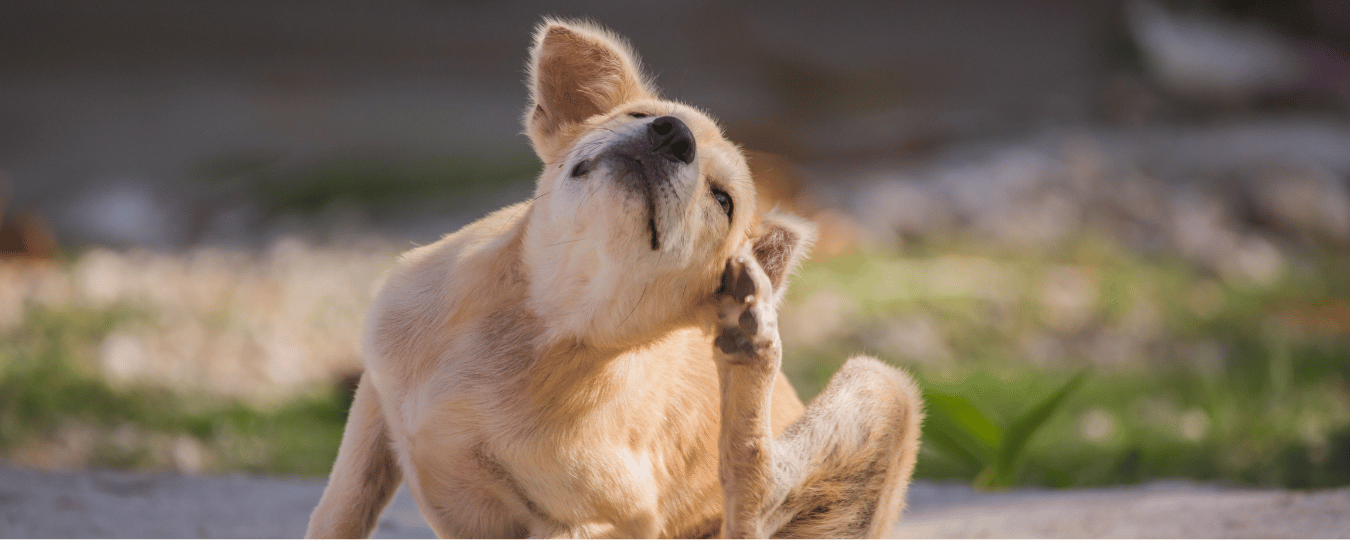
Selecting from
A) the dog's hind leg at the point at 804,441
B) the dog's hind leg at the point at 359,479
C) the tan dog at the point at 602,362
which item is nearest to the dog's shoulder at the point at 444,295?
the tan dog at the point at 602,362

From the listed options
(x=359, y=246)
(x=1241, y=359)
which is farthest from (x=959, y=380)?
(x=359, y=246)

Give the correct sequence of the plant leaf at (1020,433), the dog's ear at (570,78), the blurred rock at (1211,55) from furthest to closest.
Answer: the blurred rock at (1211,55) < the plant leaf at (1020,433) < the dog's ear at (570,78)

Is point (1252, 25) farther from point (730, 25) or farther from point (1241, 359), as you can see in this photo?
point (1241, 359)

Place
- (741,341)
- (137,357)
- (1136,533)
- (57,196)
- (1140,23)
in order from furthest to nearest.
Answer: (1140,23), (57,196), (137,357), (1136,533), (741,341)

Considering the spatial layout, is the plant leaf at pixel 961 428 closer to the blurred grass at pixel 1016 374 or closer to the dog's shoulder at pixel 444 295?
the blurred grass at pixel 1016 374

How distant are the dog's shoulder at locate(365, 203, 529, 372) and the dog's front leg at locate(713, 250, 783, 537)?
505 mm

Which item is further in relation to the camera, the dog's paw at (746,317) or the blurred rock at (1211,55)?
the blurred rock at (1211,55)

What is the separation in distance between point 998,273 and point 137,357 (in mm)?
5671

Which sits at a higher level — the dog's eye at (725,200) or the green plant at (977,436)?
the dog's eye at (725,200)

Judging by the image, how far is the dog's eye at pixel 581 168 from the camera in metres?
2.00

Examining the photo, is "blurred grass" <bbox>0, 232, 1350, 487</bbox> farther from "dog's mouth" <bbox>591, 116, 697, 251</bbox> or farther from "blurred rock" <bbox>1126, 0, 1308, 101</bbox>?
"blurred rock" <bbox>1126, 0, 1308, 101</bbox>

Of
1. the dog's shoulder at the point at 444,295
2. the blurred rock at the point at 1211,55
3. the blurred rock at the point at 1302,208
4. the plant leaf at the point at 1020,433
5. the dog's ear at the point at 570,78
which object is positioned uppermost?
the dog's ear at the point at 570,78

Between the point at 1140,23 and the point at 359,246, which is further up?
the point at 359,246

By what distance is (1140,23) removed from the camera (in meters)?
10.5
